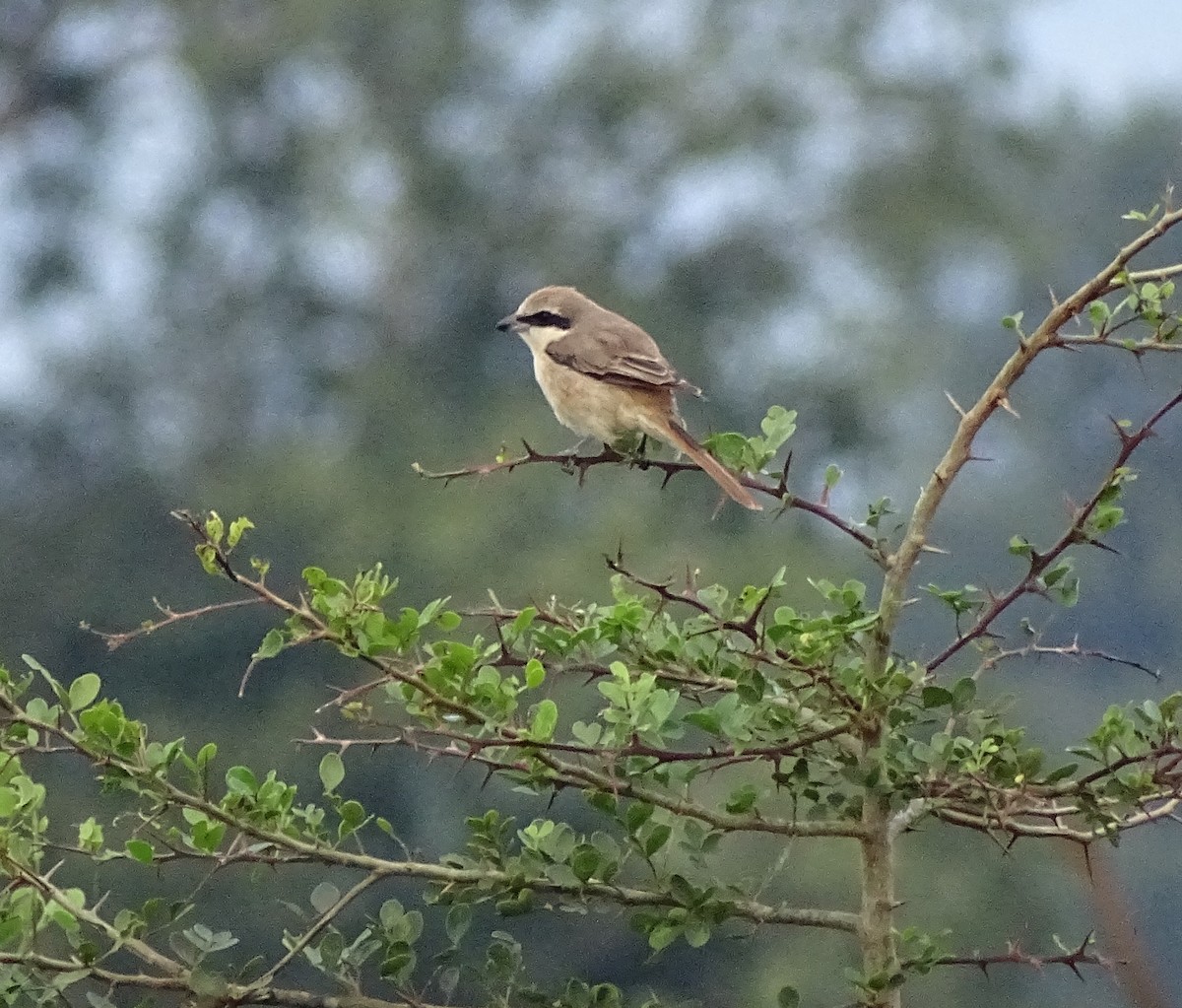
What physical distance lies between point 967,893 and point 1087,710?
2.35 ft

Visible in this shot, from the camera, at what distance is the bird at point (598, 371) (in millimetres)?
2492

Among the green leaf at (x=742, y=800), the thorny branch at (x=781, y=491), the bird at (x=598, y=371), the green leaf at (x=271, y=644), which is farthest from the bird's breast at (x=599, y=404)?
the green leaf at (x=271, y=644)

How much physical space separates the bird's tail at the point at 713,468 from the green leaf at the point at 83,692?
1.48 ft

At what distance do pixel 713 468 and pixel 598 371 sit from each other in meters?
0.96

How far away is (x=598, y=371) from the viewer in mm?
2627

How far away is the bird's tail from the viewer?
4.93 feet

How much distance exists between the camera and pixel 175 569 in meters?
6.60

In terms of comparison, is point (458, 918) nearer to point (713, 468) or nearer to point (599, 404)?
point (713, 468)

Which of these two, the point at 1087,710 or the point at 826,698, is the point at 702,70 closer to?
the point at 1087,710

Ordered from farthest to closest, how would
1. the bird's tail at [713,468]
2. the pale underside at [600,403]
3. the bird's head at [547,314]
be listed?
the bird's head at [547,314] → the pale underside at [600,403] → the bird's tail at [713,468]

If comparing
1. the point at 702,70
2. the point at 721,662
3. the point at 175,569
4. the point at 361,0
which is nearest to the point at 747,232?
the point at 702,70

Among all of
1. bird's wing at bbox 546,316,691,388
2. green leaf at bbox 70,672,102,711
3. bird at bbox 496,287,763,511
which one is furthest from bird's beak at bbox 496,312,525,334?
green leaf at bbox 70,672,102,711

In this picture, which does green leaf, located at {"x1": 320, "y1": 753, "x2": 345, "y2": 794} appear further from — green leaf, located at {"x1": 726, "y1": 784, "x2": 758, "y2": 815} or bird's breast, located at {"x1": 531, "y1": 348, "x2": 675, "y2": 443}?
bird's breast, located at {"x1": 531, "y1": 348, "x2": 675, "y2": 443}

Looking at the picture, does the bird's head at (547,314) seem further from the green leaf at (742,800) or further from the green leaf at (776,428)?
the green leaf at (742,800)
